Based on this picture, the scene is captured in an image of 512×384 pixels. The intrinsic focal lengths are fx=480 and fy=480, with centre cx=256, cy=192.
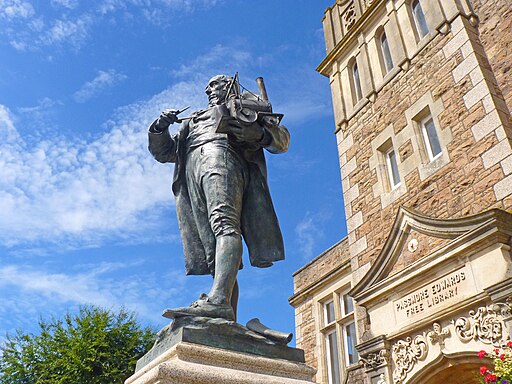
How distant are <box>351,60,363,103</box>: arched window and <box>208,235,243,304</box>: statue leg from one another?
1002 cm

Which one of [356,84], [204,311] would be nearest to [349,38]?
[356,84]

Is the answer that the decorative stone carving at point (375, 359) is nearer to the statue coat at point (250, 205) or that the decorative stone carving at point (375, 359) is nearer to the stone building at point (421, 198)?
the stone building at point (421, 198)

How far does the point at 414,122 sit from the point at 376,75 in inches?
91.0

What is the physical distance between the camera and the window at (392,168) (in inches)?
397

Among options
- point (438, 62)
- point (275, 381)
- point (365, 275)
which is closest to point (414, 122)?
point (438, 62)

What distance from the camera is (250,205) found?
11.3ft

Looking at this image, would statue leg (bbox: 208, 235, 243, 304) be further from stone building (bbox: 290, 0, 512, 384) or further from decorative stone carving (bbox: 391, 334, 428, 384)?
decorative stone carving (bbox: 391, 334, 428, 384)

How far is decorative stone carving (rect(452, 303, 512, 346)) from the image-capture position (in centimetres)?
643

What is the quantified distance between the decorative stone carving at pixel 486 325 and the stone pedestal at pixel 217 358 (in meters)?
4.77

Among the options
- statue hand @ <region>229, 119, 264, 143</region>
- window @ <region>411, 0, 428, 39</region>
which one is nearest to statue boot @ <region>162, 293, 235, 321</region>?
statue hand @ <region>229, 119, 264, 143</region>

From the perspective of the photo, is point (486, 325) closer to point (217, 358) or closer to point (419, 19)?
point (217, 358)

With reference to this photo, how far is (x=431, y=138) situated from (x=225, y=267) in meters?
7.66

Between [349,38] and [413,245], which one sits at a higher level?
[349,38]

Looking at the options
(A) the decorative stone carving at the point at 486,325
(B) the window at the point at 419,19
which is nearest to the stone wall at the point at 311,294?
(A) the decorative stone carving at the point at 486,325
